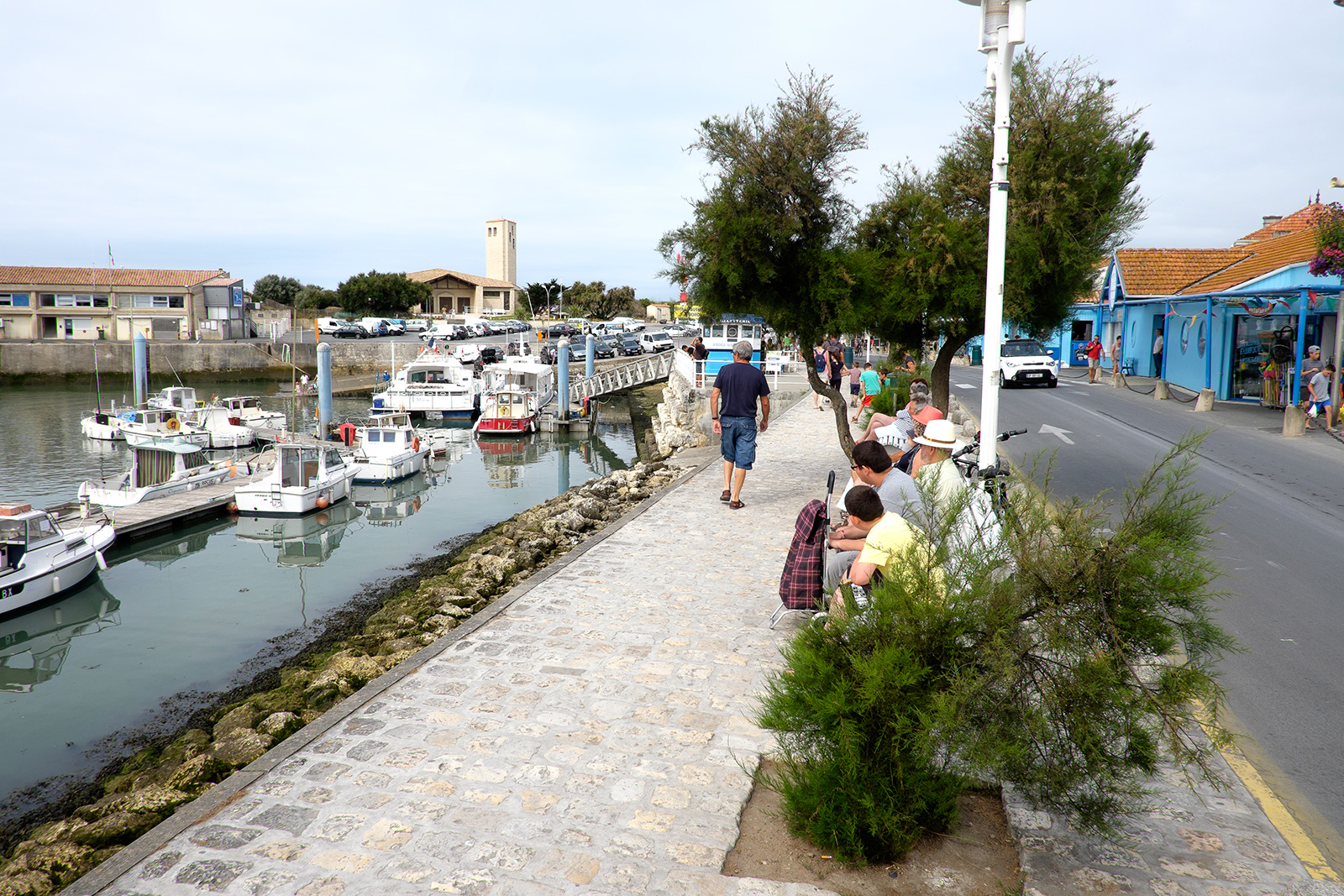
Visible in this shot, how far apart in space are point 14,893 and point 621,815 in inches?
144


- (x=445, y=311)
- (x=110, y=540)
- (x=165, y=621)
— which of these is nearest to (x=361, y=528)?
(x=110, y=540)

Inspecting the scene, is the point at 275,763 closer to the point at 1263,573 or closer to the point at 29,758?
the point at 29,758

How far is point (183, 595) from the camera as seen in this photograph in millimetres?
15031

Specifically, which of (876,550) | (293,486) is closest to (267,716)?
(876,550)

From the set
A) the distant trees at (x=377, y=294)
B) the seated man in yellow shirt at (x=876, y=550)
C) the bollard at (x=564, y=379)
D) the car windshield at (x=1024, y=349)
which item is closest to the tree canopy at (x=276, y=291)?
the distant trees at (x=377, y=294)

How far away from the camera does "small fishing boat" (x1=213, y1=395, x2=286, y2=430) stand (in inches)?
1340

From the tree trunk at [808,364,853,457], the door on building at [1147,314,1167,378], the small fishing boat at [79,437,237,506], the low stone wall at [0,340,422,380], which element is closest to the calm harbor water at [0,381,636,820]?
the small fishing boat at [79,437,237,506]

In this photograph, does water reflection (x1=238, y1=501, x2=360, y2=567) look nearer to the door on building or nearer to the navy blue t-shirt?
the navy blue t-shirt

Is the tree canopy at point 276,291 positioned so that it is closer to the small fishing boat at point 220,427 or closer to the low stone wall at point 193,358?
the low stone wall at point 193,358

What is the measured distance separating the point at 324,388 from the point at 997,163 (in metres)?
30.3

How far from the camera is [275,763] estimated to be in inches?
186

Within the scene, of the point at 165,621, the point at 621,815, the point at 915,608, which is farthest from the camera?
the point at 165,621

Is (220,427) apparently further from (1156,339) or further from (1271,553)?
(1156,339)

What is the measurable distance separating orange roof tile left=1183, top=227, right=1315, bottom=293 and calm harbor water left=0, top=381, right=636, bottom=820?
19.3m
